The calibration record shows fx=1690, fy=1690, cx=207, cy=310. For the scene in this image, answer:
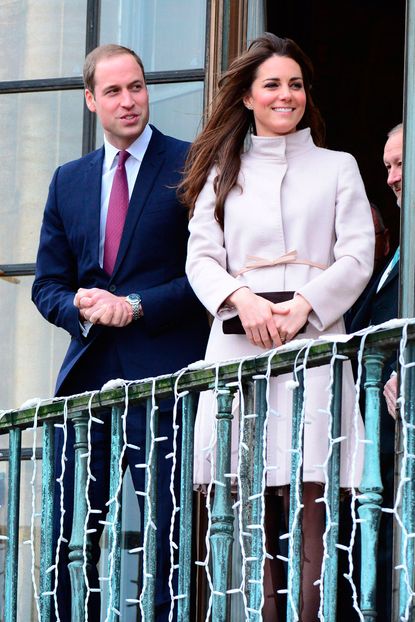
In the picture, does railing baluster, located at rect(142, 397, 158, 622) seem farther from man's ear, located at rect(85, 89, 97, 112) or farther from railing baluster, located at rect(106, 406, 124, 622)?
man's ear, located at rect(85, 89, 97, 112)

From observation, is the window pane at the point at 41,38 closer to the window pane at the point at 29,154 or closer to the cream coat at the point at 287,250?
the window pane at the point at 29,154

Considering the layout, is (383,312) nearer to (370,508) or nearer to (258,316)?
(258,316)

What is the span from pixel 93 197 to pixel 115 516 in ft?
4.24

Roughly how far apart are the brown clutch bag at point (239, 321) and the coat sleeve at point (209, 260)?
21 millimetres

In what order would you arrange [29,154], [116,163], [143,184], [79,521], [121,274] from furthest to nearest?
[29,154], [116,163], [143,184], [121,274], [79,521]

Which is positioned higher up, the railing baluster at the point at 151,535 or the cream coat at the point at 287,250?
the cream coat at the point at 287,250

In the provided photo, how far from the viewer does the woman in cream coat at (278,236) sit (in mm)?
4773

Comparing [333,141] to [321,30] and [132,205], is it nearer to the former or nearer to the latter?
[321,30]

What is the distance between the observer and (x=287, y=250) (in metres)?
5.00

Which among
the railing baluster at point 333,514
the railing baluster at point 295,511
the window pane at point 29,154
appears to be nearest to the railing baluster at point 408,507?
the railing baluster at point 333,514

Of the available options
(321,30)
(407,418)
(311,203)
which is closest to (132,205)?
(311,203)

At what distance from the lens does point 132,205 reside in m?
5.56

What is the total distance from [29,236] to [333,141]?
8.29 feet

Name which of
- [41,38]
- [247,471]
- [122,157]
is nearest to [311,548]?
[247,471]
